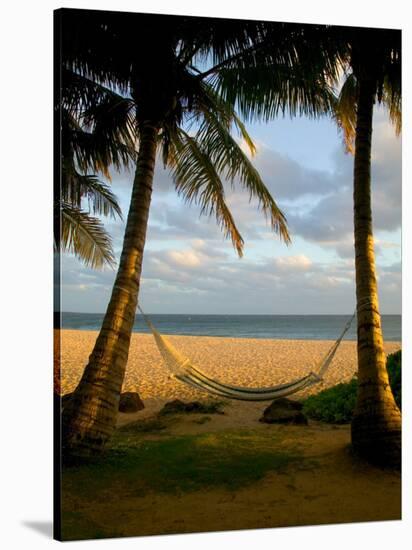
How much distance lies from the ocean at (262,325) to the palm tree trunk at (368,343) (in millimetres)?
84

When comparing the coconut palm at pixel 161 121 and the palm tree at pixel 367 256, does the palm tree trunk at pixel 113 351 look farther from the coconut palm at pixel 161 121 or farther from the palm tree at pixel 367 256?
the palm tree at pixel 367 256

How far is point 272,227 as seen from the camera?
13.2ft

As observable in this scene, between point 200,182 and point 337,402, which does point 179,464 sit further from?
point 200,182

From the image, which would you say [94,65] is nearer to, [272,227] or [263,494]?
[272,227]

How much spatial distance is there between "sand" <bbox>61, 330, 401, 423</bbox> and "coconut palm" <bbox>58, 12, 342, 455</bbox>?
0.31 feet

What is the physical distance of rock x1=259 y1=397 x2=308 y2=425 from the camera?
400cm

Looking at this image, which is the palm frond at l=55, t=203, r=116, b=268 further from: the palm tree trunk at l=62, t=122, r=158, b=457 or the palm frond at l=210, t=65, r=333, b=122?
the palm frond at l=210, t=65, r=333, b=122

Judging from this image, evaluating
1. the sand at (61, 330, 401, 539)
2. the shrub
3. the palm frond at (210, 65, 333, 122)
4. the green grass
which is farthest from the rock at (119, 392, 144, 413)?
the palm frond at (210, 65, 333, 122)

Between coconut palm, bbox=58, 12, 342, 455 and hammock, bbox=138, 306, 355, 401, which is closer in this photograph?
coconut palm, bbox=58, 12, 342, 455

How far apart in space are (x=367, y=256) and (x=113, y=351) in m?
1.45

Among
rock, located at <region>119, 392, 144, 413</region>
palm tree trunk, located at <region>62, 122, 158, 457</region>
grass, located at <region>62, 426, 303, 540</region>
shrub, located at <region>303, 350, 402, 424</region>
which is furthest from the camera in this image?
shrub, located at <region>303, 350, 402, 424</region>

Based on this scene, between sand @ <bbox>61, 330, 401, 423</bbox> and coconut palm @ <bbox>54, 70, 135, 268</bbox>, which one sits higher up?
coconut palm @ <bbox>54, 70, 135, 268</bbox>
